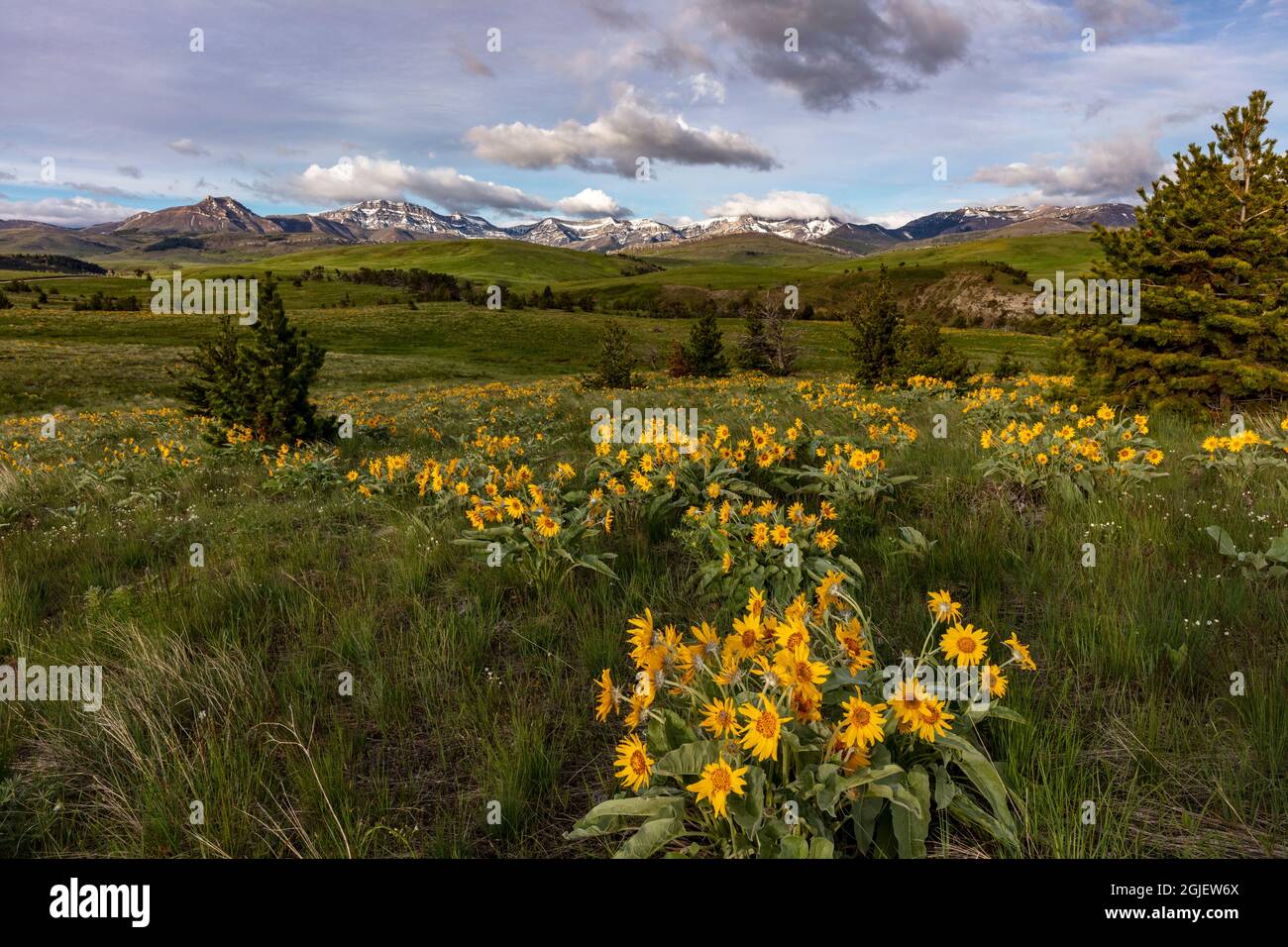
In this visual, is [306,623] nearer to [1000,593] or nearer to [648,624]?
[648,624]

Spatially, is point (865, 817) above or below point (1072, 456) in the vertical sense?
below

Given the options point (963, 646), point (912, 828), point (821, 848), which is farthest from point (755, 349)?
point (821, 848)

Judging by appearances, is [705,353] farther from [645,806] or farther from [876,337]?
[645,806]

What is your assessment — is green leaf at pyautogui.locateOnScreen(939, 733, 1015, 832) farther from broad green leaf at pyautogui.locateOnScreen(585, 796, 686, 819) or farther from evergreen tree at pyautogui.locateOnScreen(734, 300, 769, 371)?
evergreen tree at pyautogui.locateOnScreen(734, 300, 769, 371)

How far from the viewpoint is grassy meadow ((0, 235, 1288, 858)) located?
6.16ft

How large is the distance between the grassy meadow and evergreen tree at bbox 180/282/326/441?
3152 mm

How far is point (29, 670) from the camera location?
2932mm

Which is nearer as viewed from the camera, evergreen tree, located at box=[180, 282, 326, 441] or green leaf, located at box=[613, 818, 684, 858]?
green leaf, located at box=[613, 818, 684, 858]

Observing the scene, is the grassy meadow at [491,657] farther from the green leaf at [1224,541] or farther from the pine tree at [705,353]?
the pine tree at [705,353]

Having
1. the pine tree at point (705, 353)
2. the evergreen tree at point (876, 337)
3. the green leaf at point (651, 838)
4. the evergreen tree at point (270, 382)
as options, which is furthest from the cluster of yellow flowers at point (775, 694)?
the pine tree at point (705, 353)

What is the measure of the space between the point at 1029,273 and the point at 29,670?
140448 mm

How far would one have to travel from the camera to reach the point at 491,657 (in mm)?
2998

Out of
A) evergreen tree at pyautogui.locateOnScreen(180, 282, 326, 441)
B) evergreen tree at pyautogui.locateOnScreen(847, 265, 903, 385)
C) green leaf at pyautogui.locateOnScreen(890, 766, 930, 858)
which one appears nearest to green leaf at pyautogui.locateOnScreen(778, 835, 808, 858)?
green leaf at pyautogui.locateOnScreen(890, 766, 930, 858)

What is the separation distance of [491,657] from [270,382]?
29.5 ft
